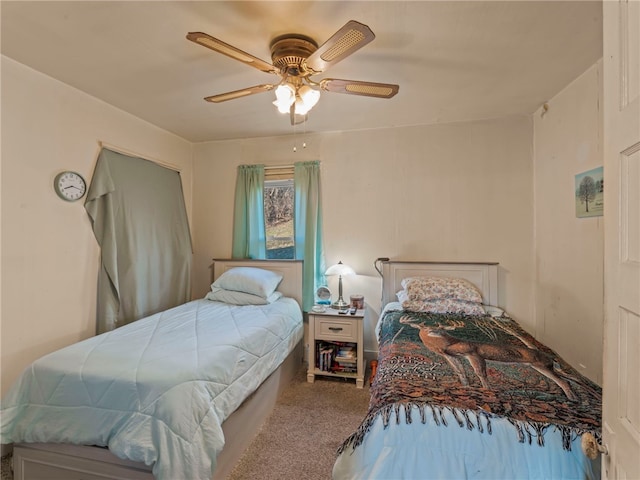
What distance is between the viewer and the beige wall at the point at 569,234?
6.61 ft

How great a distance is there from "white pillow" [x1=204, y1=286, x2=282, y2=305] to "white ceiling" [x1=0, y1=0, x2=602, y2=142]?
180 cm

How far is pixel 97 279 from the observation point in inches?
97.7

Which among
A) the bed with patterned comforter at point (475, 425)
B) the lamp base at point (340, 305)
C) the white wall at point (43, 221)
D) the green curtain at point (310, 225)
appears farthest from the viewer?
the green curtain at point (310, 225)

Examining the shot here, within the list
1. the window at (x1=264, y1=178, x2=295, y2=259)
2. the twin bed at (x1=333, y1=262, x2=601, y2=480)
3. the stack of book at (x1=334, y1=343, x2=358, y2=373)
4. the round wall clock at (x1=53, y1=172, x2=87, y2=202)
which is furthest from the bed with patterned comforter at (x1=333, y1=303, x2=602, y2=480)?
the round wall clock at (x1=53, y1=172, x2=87, y2=202)

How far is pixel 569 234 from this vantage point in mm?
2314

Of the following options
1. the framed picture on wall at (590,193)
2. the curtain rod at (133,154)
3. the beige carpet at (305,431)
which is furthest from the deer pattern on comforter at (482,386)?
the curtain rod at (133,154)

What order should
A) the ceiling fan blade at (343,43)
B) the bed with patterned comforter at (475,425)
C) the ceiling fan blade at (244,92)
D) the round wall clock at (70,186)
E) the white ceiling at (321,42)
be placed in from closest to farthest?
the bed with patterned comforter at (475,425) < the ceiling fan blade at (343,43) < the white ceiling at (321,42) < the ceiling fan blade at (244,92) < the round wall clock at (70,186)

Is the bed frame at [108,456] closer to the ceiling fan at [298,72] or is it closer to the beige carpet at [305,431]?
the beige carpet at [305,431]

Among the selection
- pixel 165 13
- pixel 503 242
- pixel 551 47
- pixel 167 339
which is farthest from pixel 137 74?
pixel 503 242

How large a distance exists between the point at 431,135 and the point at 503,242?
1.33 meters

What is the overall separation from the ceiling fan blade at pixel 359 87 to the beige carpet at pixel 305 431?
2.32 metres

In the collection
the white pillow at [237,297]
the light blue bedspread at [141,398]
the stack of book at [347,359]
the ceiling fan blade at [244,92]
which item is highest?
the ceiling fan blade at [244,92]

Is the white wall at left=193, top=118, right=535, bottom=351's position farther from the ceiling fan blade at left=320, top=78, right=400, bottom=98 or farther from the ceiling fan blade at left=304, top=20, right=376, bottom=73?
the ceiling fan blade at left=304, top=20, right=376, bottom=73

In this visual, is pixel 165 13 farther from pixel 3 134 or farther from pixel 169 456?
pixel 169 456
